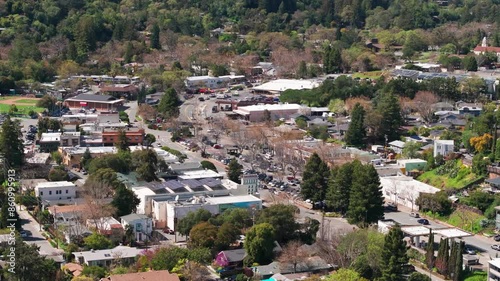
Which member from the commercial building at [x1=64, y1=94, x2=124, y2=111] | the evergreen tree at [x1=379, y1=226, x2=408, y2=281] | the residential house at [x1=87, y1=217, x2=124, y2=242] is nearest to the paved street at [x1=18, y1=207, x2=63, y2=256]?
the residential house at [x1=87, y1=217, x2=124, y2=242]

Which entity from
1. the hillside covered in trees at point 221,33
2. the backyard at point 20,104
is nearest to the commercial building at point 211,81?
the hillside covered in trees at point 221,33

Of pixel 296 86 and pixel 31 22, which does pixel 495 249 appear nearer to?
pixel 296 86

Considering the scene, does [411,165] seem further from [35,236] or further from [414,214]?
[35,236]

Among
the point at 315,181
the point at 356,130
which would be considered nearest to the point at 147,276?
the point at 315,181

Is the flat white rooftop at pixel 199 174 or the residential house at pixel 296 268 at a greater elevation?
the flat white rooftop at pixel 199 174

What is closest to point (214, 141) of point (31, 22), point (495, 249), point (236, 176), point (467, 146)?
point (236, 176)

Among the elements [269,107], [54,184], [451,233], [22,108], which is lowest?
[22,108]

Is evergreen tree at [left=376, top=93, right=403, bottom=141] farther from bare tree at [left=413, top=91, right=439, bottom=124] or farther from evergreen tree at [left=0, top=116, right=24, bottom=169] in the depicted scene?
evergreen tree at [left=0, top=116, right=24, bottom=169]

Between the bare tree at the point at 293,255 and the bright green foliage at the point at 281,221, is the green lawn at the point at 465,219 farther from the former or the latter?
the bare tree at the point at 293,255
